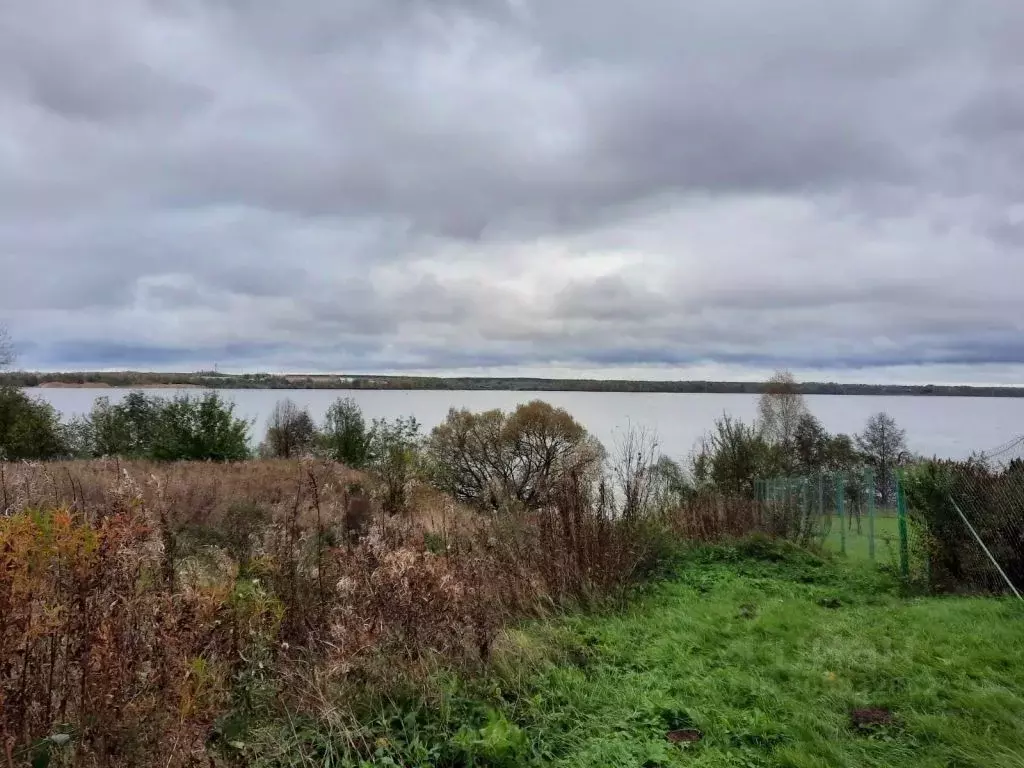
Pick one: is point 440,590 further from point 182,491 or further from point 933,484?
point 182,491

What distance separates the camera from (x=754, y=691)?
5.00 meters

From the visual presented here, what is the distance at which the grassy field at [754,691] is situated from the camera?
4027 mm

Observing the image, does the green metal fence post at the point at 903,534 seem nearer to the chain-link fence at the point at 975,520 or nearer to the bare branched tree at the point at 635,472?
the chain-link fence at the point at 975,520

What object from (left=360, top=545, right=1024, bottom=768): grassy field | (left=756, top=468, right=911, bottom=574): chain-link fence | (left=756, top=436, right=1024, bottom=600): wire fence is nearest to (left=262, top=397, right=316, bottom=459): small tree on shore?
(left=756, top=468, right=911, bottom=574): chain-link fence

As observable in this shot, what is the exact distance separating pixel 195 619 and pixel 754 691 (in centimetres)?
377

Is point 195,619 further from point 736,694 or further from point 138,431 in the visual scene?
point 138,431

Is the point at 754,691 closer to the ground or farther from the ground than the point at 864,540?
farther from the ground

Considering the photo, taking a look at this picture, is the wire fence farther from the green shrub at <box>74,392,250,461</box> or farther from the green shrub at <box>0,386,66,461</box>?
the green shrub at <box>0,386,66,461</box>

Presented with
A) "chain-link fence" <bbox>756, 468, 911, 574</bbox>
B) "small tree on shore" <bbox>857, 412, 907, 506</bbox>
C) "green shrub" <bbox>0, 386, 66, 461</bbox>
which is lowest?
"small tree on shore" <bbox>857, 412, 907, 506</bbox>

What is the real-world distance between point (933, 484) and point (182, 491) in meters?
12.8

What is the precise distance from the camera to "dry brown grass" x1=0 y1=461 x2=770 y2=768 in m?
3.02

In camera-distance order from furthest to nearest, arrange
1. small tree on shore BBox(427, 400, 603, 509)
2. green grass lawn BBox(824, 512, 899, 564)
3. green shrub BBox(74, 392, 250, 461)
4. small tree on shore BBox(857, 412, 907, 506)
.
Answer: small tree on shore BBox(857, 412, 907, 506) < small tree on shore BBox(427, 400, 603, 509) < green shrub BBox(74, 392, 250, 461) < green grass lawn BBox(824, 512, 899, 564)

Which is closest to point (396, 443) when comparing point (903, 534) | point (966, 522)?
point (903, 534)

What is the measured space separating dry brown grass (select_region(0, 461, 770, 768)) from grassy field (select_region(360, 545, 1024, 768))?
22.4 inches
